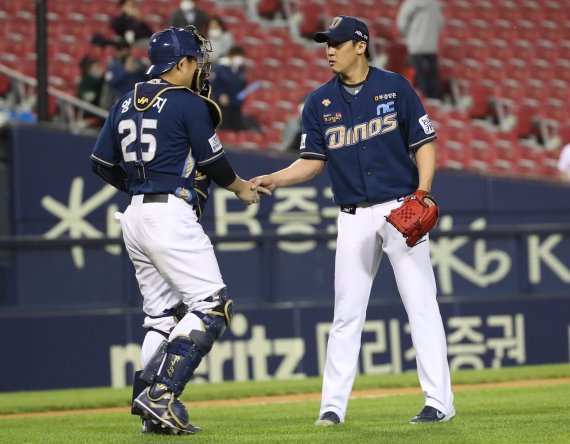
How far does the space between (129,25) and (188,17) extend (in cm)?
78

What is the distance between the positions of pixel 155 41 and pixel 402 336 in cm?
530

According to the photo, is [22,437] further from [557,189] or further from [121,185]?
[557,189]

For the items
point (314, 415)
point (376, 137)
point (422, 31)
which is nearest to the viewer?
point (376, 137)

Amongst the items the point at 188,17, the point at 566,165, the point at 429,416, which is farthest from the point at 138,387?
the point at 188,17

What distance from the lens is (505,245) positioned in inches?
416

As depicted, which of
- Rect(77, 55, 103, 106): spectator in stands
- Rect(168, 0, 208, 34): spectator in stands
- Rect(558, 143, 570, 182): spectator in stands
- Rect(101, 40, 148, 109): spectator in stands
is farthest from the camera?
Rect(168, 0, 208, 34): spectator in stands

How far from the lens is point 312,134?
6059 mm

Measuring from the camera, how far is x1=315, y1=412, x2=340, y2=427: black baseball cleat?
5.82 m

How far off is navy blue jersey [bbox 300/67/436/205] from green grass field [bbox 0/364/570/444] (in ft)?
3.75

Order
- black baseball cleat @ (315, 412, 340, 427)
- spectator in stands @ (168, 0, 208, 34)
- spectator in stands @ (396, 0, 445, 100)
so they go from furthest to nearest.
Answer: spectator in stands @ (396, 0, 445, 100) < spectator in stands @ (168, 0, 208, 34) < black baseball cleat @ (315, 412, 340, 427)

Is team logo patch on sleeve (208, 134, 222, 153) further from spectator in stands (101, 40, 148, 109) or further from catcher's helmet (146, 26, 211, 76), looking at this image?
spectator in stands (101, 40, 148, 109)

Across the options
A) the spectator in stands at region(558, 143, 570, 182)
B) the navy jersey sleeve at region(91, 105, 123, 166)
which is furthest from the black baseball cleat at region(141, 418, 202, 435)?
the spectator in stands at region(558, 143, 570, 182)

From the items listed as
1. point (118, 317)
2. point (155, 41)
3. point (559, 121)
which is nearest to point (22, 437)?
point (155, 41)

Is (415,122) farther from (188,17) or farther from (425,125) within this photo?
(188,17)
